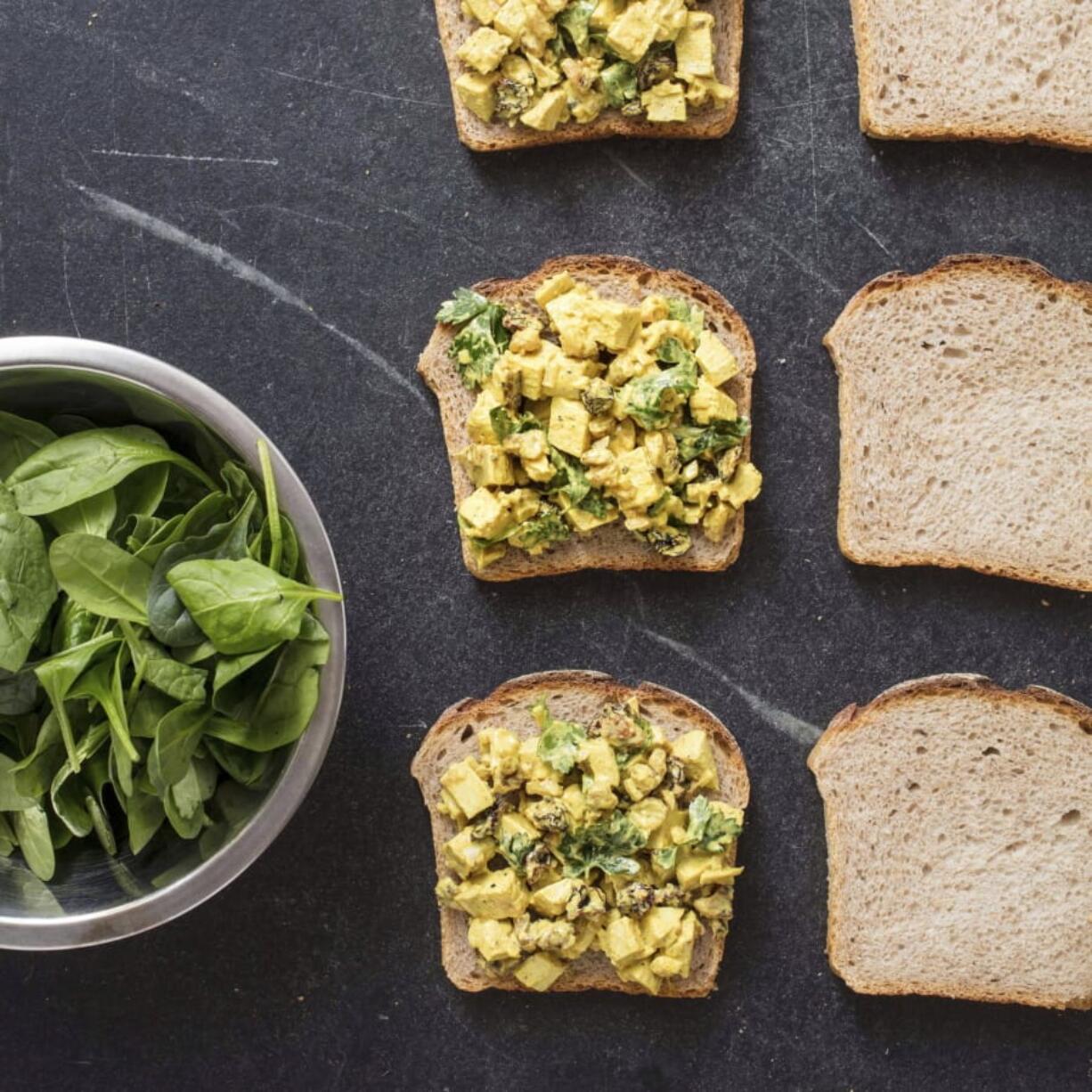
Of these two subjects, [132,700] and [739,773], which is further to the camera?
[739,773]

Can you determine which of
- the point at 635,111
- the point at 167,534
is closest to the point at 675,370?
the point at 635,111

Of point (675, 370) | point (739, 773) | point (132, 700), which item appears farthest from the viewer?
point (739, 773)

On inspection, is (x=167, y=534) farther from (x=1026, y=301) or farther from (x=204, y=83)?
(x=1026, y=301)

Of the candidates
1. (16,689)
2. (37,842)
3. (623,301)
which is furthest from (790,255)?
(37,842)

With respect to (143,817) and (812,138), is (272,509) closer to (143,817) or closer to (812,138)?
(143,817)

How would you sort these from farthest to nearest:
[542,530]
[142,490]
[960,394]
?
[960,394] < [542,530] < [142,490]

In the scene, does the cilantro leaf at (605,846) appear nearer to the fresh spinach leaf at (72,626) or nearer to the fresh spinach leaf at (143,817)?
the fresh spinach leaf at (143,817)
